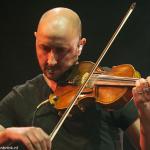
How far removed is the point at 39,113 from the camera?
168 cm

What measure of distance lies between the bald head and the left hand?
1.11 ft

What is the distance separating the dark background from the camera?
2494 mm

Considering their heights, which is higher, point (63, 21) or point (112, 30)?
point (63, 21)

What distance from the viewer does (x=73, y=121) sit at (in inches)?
63.5

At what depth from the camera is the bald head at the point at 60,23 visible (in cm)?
165

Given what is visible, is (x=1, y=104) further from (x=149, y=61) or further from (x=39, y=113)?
(x=149, y=61)

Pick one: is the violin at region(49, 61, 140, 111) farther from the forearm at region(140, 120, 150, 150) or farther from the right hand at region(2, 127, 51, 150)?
the right hand at region(2, 127, 51, 150)

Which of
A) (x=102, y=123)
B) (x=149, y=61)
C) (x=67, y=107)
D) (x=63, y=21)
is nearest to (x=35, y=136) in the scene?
(x=67, y=107)

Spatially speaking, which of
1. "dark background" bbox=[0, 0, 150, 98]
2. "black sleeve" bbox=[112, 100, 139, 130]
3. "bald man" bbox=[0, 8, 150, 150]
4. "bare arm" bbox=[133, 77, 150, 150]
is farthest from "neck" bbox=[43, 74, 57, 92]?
"dark background" bbox=[0, 0, 150, 98]

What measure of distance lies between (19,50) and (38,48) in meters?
0.97

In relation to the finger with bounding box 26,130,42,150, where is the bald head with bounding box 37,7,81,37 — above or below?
above

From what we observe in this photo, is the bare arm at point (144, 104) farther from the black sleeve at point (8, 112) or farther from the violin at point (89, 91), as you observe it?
the black sleeve at point (8, 112)

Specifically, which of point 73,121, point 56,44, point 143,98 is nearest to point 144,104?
point 143,98

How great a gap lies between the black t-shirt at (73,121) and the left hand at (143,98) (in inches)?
4.8
